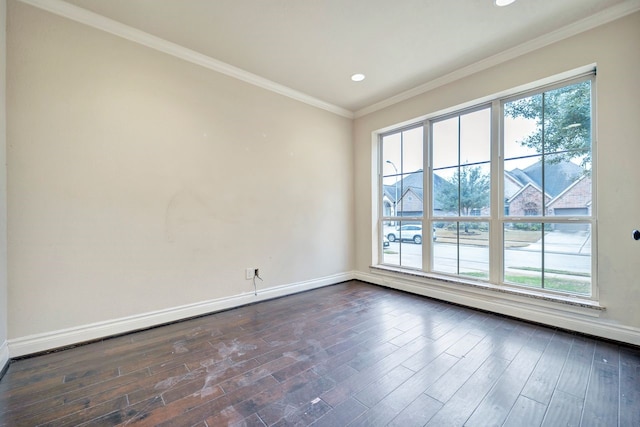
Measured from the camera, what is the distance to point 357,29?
2410 millimetres

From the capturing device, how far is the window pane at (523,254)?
2717mm

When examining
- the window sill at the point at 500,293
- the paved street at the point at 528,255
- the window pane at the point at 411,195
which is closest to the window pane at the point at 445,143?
the window pane at the point at 411,195

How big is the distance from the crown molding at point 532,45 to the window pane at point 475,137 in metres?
0.48

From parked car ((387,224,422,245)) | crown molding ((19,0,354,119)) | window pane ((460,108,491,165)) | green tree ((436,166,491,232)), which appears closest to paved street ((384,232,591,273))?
parked car ((387,224,422,245))

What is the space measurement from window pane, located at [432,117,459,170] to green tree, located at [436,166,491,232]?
0.21 m

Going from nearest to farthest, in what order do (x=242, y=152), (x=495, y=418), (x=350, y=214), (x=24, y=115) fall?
(x=495, y=418), (x=24, y=115), (x=242, y=152), (x=350, y=214)

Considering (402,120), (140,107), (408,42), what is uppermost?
(408,42)

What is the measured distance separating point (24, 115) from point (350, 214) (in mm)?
3762

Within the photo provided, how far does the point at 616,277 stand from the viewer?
2.21m

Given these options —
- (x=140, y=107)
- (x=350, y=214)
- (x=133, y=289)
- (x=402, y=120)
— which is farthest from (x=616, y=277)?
(x=140, y=107)

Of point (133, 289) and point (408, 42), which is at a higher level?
point (408, 42)

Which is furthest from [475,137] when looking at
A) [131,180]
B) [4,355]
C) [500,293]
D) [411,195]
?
[4,355]

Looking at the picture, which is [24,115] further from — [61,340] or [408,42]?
[408,42]

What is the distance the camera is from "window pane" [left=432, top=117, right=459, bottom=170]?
3.37 metres
